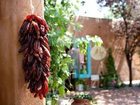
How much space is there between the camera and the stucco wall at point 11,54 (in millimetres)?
2469

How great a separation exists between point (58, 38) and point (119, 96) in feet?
26.0

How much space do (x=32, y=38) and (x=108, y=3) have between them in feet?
42.8

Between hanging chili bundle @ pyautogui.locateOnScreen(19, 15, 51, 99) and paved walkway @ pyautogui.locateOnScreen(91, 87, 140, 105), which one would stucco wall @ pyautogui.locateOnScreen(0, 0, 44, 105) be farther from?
paved walkway @ pyautogui.locateOnScreen(91, 87, 140, 105)

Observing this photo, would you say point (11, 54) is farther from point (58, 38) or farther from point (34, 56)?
point (58, 38)

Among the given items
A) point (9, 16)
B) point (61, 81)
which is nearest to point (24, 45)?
point (9, 16)

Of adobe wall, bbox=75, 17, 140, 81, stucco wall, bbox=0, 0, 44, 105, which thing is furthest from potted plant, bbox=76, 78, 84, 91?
stucco wall, bbox=0, 0, 44, 105

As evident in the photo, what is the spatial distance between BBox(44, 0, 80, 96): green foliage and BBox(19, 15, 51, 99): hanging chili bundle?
2.72m

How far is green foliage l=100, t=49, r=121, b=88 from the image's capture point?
51.7 feet

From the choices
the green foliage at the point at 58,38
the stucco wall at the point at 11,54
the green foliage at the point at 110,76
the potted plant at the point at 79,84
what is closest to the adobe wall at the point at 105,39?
the green foliage at the point at 110,76

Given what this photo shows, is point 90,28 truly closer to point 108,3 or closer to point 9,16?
point 108,3

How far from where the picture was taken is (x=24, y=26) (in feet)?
8.05

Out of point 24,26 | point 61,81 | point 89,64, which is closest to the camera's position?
point 24,26

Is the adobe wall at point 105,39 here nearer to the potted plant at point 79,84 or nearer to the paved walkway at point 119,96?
the potted plant at point 79,84

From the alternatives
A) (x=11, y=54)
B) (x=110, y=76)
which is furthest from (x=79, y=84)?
(x=11, y=54)
